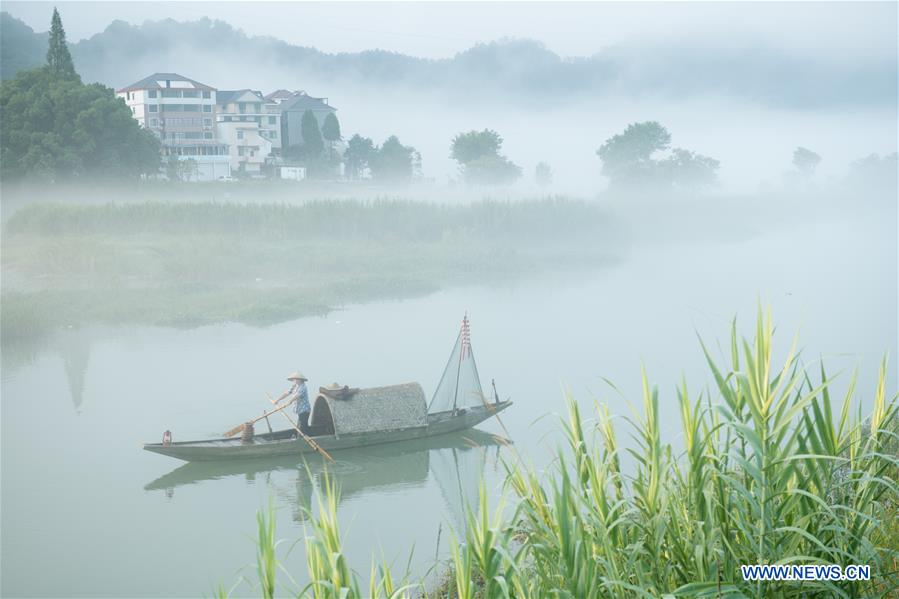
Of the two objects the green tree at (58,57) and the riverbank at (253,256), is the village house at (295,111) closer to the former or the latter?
the riverbank at (253,256)

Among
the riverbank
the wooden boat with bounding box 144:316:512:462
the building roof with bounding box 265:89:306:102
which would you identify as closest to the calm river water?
the wooden boat with bounding box 144:316:512:462

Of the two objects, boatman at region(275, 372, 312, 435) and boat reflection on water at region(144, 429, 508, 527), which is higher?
boatman at region(275, 372, 312, 435)

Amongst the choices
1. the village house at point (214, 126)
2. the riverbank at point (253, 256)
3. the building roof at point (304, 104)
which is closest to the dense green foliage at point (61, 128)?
the riverbank at point (253, 256)

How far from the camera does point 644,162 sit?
3900cm

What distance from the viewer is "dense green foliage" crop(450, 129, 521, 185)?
3719 cm

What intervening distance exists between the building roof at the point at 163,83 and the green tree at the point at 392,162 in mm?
6960

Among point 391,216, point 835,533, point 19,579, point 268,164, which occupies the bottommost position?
point 19,579

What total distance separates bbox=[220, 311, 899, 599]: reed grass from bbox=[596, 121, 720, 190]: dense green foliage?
3557 cm

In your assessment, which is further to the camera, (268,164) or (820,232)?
(820,232)

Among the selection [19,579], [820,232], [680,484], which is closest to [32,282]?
[19,579]

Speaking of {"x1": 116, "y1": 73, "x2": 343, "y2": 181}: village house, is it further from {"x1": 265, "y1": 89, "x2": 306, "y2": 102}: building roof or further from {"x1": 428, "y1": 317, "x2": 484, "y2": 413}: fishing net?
{"x1": 428, "y1": 317, "x2": 484, "y2": 413}: fishing net

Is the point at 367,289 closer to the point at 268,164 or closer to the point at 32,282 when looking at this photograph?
the point at 32,282

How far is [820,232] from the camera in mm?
45938

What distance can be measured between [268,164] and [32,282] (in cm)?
1384
